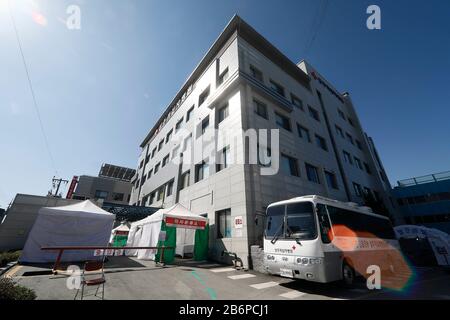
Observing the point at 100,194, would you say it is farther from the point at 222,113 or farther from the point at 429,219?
the point at 429,219

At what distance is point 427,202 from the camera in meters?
28.5

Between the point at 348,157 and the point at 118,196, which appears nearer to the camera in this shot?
the point at 348,157

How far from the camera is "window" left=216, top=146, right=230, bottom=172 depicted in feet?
46.4

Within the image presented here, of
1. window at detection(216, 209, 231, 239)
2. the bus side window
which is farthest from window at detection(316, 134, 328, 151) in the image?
the bus side window

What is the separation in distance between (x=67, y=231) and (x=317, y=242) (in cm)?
1309

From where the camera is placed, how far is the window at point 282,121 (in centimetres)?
1714

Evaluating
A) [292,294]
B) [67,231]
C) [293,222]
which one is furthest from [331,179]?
[67,231]

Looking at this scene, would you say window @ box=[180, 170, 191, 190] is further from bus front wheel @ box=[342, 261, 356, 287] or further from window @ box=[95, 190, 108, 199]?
window @ box=[95, 190, 108, 199]
